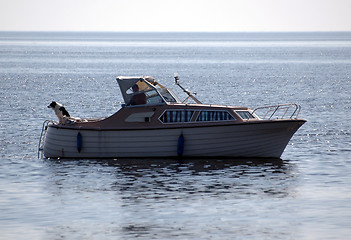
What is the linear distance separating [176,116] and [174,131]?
75 cm

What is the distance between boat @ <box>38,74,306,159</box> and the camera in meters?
35.6

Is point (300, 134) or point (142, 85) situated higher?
point (142, 85)

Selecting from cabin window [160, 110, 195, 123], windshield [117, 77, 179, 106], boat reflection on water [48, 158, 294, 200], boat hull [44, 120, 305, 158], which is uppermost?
windshield [117, 77, 179, 106]

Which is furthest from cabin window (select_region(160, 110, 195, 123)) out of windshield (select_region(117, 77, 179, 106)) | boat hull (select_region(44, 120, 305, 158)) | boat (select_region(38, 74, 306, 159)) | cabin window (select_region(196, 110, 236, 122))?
windshield (select_region(117, 77, 179, 106))

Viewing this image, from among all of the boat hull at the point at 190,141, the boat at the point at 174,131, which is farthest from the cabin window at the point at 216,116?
the boat hull at the point at 190,141

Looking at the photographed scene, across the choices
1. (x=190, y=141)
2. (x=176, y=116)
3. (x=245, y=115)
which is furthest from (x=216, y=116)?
(x=176, y=116)

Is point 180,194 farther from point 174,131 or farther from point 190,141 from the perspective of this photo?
point 190,141

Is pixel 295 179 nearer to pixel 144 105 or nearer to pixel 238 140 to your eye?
pixel 238 140

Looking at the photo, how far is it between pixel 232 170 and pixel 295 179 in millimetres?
3012

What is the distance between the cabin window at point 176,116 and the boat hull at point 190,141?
1.71ft

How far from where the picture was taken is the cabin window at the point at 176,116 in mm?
35844

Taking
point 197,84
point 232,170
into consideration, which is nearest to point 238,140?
point 232,170

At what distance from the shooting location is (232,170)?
111ft

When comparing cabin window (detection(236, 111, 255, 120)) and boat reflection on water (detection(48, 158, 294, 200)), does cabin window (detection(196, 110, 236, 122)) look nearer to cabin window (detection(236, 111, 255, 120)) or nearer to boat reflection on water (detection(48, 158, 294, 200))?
cabin window (detection(236, 111, 255, 120))
